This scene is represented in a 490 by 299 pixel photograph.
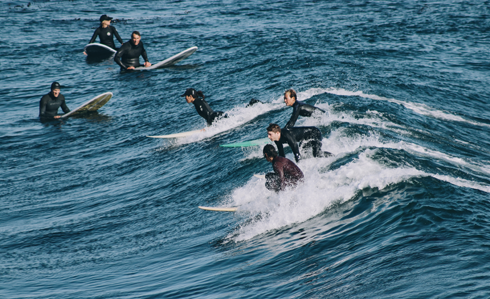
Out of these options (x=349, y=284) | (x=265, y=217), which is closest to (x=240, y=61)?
(x=265, y=217)

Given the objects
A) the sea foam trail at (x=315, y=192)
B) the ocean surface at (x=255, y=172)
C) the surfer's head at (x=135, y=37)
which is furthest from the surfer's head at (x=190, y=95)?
the surfer's head at (x=135, y=37)

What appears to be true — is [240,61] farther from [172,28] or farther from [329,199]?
[329,199]

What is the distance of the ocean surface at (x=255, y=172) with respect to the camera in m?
6.97

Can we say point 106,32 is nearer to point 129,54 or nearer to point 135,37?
point 129,54

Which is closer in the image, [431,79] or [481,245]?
[481,245]

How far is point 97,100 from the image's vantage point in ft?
58.0

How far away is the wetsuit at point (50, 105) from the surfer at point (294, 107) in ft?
32.5

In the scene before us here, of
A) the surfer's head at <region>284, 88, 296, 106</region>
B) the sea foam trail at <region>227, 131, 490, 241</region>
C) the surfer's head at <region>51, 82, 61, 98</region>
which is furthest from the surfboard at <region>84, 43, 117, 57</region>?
the sea foam trail at <region>227, 131, 490, 241</region>

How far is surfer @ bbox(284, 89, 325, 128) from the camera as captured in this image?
405 inches

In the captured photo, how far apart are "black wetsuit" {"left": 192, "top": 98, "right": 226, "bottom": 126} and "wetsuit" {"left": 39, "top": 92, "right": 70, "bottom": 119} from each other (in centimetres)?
578

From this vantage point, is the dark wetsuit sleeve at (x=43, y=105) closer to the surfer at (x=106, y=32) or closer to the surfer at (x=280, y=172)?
the surfer at (x=106, y=32)

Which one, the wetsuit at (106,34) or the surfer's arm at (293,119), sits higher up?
the wetsuit at (106,34)

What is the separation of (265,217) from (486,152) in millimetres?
6641

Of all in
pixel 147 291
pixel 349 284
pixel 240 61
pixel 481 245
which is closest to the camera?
pixel 349 284
